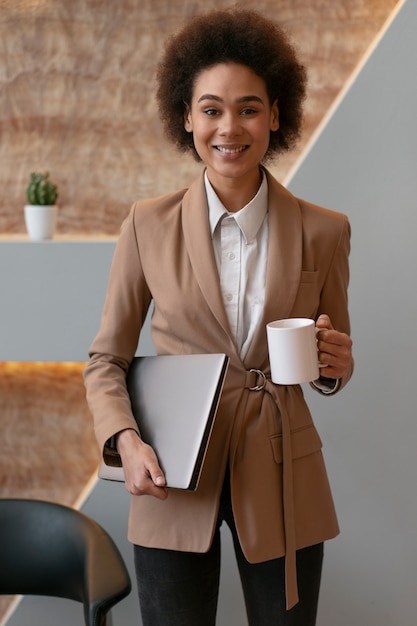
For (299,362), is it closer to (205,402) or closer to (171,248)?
(205,402)

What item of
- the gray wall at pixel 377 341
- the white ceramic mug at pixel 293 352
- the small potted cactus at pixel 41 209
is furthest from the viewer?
the small potted cactus at pixel 41 209

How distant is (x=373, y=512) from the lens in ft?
7.47

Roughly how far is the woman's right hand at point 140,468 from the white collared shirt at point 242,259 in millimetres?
229

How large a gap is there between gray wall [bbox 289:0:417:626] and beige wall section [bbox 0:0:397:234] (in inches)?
8.3

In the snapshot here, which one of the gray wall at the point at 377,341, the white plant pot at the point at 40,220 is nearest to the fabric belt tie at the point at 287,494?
the gray wall at the point at 377,341

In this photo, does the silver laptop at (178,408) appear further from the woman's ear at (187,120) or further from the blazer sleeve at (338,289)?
the woman's ear at (187,120)

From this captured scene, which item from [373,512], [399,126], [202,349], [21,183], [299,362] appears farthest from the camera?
[21,183]

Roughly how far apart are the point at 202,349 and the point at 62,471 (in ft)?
4.05

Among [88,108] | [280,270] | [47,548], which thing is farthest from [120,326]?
[88,108]

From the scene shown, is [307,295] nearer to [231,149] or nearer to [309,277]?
[309,277]

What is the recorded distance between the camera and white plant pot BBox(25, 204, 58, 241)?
Result: 2312mm

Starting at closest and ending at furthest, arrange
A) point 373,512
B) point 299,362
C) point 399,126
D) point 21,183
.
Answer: point 299,362
point 399,126
point 373,512
point 21,183

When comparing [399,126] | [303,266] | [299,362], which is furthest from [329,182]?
[299,362]

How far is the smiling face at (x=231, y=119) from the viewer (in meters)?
1.42
